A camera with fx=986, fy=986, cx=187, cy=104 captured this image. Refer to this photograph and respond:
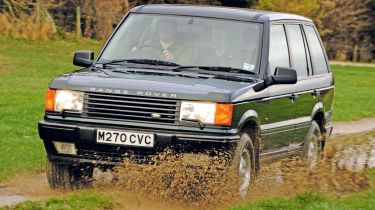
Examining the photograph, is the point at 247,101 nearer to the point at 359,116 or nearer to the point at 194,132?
the point at 194,132

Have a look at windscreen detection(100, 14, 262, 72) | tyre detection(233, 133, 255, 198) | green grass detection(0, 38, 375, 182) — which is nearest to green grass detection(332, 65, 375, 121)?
green grass detection(0, 38, 375, 182)

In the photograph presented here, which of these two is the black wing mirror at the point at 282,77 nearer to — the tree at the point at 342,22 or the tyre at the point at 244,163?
the tyre at the point at 244,163

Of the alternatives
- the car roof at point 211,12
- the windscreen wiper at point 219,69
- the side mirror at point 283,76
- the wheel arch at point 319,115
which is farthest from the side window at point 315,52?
the windscreen wiper at point 219,69

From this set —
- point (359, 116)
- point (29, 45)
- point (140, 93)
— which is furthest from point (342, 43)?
point (140, 93)

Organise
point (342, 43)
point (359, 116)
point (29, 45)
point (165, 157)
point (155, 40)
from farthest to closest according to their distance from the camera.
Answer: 1. point (342, 43)
2. point (29, 45)
3. point (359, 116)
4. point (155, 40)
5. point (165, 157)

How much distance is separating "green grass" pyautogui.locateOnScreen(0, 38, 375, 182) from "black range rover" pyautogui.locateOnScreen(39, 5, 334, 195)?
1.62m

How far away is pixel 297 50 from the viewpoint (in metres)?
11.1

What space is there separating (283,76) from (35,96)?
34.8 ft

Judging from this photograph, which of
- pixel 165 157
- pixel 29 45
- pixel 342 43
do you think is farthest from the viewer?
pixel 342 43

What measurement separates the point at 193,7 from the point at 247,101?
6.06ft

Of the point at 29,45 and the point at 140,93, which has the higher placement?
the point at 140,93

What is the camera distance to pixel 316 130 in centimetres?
1152

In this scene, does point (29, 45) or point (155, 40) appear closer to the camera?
point (155, 40)

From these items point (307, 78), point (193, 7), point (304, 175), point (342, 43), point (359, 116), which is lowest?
point (342, 43)
